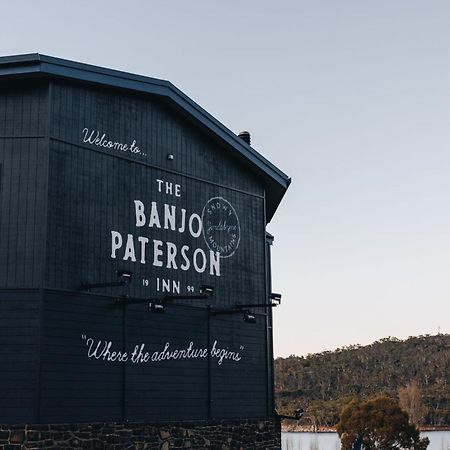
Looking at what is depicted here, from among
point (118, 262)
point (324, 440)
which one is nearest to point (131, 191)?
point (118, 262)

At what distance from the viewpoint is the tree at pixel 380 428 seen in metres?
54.3

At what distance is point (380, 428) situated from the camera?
54844 mm

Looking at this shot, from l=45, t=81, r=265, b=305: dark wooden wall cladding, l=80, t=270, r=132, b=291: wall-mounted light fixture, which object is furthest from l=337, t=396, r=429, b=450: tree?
l=80, t=270, r=132, b=291: wall-mounted light fixture

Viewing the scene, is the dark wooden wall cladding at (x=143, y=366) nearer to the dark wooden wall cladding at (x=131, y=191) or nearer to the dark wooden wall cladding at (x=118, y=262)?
the dark wooden wall cladding at (x=118, y=262)

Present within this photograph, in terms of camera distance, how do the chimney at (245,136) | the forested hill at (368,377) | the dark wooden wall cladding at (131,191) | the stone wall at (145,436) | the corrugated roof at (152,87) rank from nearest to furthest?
the stone wall at (145,436) → the corrugated roof at (152,87) → the dark wooden wall cladding at (131,191) → the chimney at (245,136) → the forested hill at (368,377)

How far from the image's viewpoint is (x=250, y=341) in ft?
87.2

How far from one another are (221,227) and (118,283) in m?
5.96

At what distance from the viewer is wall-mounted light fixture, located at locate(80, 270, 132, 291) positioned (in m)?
21.0

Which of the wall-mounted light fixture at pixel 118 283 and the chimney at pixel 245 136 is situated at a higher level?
the chimney at pixel 245 136

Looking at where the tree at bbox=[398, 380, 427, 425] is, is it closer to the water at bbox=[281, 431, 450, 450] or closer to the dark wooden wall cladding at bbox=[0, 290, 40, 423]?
the water at bbox=[281, 431, 450, 450]

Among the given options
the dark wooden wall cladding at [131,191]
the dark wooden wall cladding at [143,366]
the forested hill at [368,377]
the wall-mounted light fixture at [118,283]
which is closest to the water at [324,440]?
the forested hill at [368,377]

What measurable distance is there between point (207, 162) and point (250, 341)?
→ 6.23 m

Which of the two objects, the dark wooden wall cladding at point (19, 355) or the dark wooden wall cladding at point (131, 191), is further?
the dark wooden wall cladding at point (131, 191)

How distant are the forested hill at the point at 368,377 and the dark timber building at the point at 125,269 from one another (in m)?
71.7
